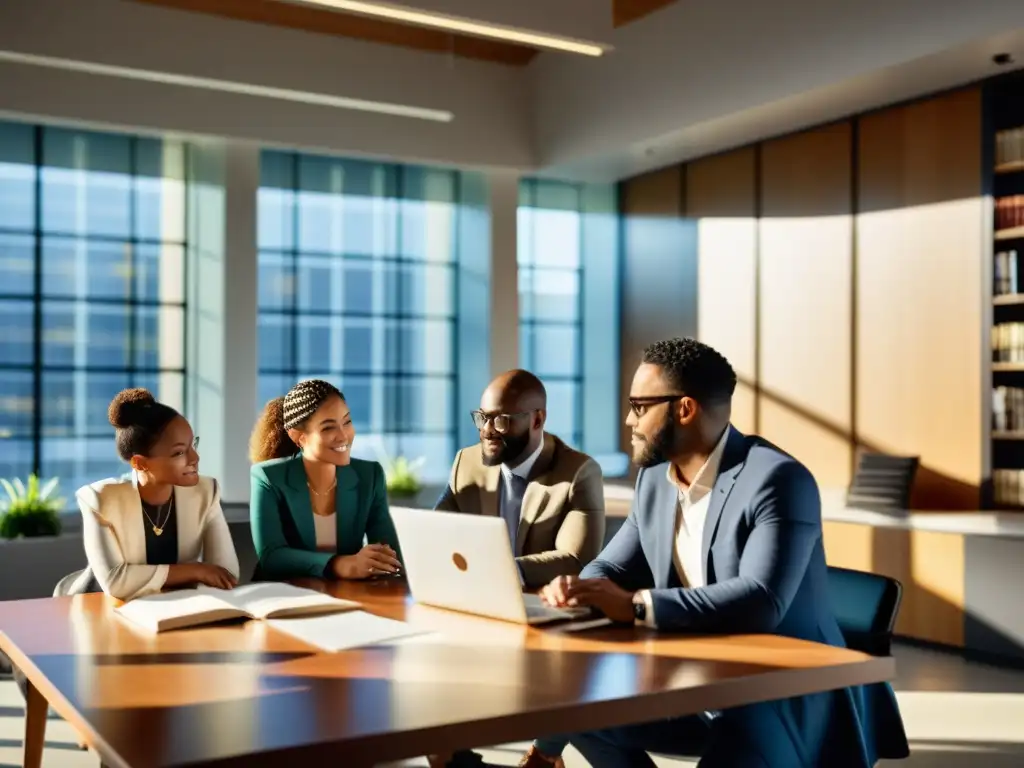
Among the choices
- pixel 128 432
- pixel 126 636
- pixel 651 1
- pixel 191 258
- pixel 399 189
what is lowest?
pixel 126 636

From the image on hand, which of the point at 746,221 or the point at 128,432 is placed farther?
the point at 746,221

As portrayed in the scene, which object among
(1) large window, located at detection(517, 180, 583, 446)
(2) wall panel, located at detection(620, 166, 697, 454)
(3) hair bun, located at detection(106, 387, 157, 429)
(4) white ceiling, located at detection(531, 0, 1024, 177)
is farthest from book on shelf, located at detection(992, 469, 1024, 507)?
(3) hair bun, located at detection(106, 387, 157, 429)

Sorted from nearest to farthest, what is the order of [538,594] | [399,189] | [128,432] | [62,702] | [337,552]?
[62,702]
[538,594]
[128,432]
[337,552]
[399,189]

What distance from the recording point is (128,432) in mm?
2928

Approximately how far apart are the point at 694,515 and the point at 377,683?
99 cm

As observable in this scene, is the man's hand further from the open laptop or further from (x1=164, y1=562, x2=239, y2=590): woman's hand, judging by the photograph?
(x1=164, y1=562, x2=239, y2=590): woman's hand

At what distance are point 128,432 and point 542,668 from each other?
1.52 meters

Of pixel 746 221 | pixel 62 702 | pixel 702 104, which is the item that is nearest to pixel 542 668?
pixel 62 702

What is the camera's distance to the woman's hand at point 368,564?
2.99m

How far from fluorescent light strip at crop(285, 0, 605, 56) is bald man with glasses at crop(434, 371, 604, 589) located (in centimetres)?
272

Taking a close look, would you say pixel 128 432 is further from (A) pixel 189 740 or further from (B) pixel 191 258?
(B) pixel 191 258

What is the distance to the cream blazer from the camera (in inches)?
109

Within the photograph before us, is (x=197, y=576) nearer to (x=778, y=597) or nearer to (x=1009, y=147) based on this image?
(x=778, y=597)

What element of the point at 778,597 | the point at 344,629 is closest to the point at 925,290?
the point at 778,597
